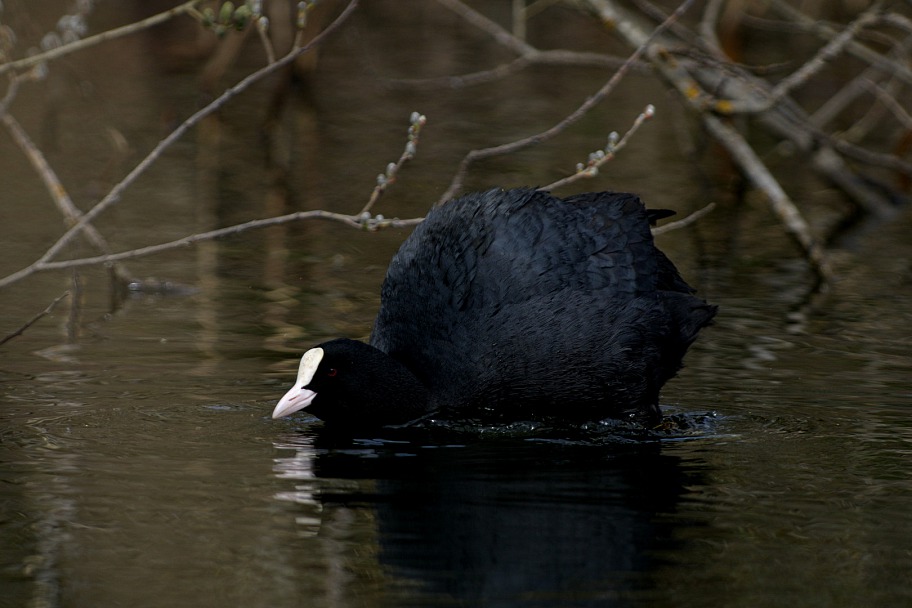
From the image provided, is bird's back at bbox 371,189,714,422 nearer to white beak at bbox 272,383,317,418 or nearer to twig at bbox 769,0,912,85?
white beak at bbox 272,383,317,418

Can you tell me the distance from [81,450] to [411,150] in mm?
1617

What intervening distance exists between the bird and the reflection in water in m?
0.21

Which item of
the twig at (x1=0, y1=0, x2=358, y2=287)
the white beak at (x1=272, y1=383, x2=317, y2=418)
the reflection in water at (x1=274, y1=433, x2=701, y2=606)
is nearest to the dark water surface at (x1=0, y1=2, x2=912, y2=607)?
the reflection in water at (x1=274, y1=433, x2=701, y2=606)

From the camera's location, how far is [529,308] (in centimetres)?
606

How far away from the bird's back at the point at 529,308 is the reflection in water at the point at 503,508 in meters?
0.27

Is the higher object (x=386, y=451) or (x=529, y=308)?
(x=529, y=308)

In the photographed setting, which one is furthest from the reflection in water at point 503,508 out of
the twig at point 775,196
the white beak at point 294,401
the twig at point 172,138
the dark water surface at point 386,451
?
the twig at point 775,196

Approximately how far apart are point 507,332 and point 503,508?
3.94 feet

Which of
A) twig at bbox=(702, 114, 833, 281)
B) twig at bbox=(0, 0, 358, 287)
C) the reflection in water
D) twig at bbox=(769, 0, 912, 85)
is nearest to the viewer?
the reflection in water

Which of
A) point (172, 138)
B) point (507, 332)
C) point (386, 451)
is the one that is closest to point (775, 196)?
point (507, 332)

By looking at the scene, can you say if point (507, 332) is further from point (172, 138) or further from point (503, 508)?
point (172, 138)

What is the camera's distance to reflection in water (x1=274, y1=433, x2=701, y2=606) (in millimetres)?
4246

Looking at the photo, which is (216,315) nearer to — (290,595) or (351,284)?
(351,284)

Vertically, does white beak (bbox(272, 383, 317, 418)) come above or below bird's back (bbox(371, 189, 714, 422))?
below
